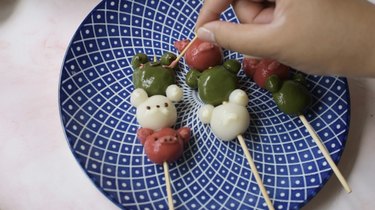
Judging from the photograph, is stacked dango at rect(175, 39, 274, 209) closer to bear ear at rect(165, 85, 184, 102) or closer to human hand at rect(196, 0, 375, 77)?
bear ear at rect(165, 85, 184, 102)

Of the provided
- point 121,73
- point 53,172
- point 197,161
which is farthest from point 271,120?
point 53,172

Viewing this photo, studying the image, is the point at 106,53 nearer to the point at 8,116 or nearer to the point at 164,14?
the point at 164,14

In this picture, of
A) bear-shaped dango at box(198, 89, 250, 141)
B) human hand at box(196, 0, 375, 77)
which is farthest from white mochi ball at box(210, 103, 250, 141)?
human hand at box(196, 0, 375, 77)

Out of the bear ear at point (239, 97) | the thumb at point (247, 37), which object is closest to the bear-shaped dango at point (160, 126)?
the bear ear at point (239, 97)

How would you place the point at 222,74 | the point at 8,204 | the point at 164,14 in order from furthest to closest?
the point at 164,14 < the point at 222,74 < the point at 8,204

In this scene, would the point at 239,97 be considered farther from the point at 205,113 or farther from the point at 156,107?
the point at 156,107

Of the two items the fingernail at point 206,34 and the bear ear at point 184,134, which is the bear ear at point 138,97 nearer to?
the bear ear at point 184,134
